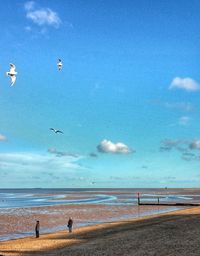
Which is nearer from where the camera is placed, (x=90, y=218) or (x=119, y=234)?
(x=119, y=234)

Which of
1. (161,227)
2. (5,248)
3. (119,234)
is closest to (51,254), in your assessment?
(5,248)

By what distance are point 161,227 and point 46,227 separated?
1403cm

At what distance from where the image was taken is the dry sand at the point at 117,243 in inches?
1152

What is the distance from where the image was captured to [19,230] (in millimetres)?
46094

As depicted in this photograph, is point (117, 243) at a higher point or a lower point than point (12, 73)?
lower

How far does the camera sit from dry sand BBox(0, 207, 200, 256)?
29.3m

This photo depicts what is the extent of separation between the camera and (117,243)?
109 feet

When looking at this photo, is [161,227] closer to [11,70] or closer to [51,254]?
[51,254]

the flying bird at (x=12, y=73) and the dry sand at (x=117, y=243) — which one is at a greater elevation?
the flying bird at (x=12, y=73)

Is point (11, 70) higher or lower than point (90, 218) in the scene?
higher

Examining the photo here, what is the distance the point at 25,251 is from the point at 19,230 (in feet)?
52.1

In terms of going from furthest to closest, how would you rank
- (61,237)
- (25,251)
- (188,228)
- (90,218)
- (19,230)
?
(90,218)
(19,230)
(188,228)
(61,237)
(25,251)

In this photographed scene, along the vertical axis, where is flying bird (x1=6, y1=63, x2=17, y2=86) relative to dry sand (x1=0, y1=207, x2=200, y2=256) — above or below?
above

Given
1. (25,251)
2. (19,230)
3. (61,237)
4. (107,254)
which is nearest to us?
(107,254)
